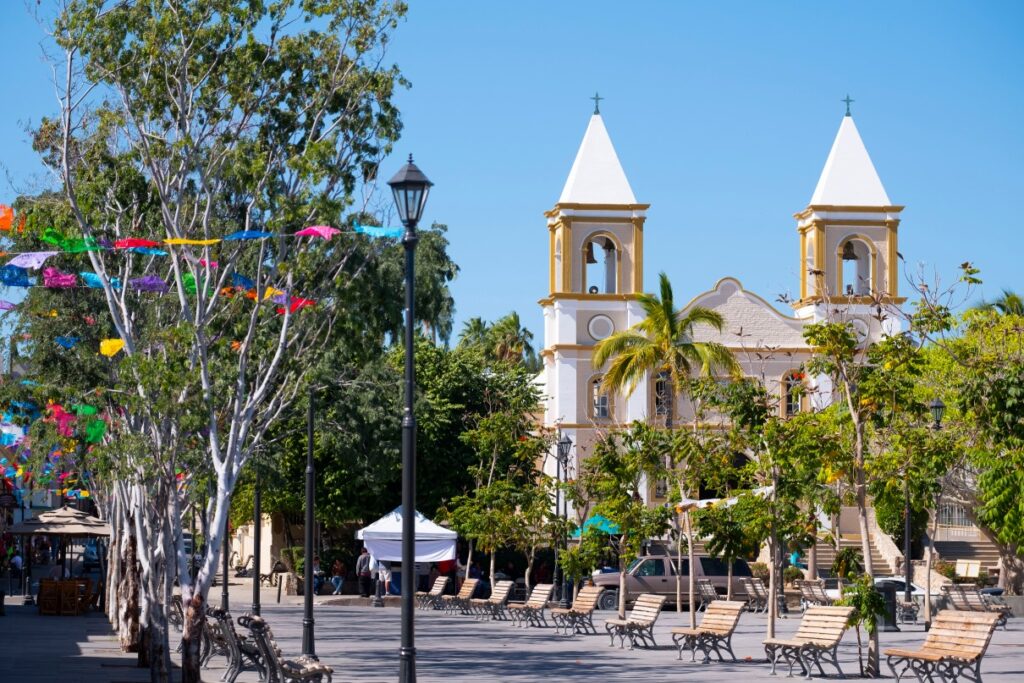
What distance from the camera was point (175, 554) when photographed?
738 inches

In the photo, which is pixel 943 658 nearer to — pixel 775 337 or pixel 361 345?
pixel 361 345

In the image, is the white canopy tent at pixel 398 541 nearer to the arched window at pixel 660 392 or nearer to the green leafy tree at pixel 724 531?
the green leafy tree at pixel 724 531

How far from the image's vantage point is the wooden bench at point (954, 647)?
58.4ft

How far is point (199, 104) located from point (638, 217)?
41.3 meters

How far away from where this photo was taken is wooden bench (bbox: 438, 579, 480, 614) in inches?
1512

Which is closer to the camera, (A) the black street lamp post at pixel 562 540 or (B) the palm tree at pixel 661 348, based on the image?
(A) the black street lamp post at pixel 562 540

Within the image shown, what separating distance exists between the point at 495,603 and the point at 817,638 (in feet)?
53.1

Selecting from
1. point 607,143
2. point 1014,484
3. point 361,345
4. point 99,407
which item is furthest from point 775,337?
point 99,407

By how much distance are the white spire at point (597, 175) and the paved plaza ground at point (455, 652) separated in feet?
85.1

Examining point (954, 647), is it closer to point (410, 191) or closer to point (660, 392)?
point (410, 191)

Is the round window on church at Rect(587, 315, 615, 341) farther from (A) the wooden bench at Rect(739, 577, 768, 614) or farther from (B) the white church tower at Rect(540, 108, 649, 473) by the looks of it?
(A) the wooden bench at Rect(739, 577, 768, 614)

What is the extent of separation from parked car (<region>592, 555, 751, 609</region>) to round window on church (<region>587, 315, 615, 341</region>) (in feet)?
66.0

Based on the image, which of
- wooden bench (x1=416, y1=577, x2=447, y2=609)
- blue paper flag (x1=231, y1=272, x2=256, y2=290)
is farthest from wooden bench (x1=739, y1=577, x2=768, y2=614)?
blue paper flag (x1=231, y1=272, x2=256, y2=290)

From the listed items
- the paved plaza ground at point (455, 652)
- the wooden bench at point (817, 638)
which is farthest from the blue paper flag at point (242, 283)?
the wooden bench at point (817, 638)
